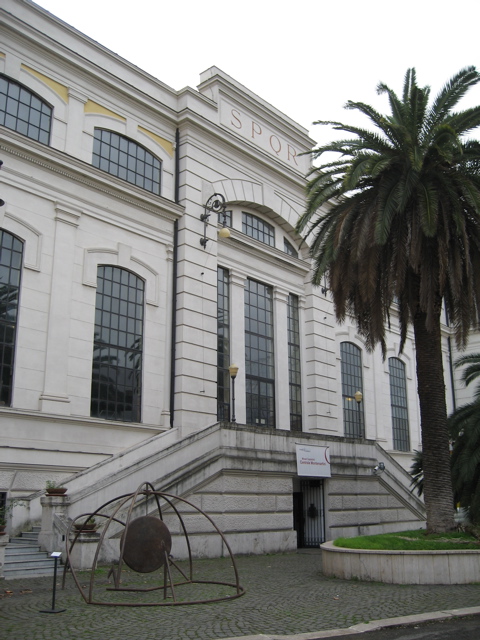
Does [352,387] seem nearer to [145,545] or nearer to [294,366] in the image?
[294,366]

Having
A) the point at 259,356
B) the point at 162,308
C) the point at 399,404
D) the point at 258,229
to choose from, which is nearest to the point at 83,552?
the point at 162,308

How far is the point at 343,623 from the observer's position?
10352mm

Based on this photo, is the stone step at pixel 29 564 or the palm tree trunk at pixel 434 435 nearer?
the stone step at pixel 29 564

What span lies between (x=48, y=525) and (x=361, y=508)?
1434 centimetres

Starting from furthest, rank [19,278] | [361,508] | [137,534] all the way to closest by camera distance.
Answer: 1. [361,508]
2. [19,278]
3. [137,534]

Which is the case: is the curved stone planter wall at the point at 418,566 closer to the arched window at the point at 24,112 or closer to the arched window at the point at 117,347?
the arched window at the point at 117,347

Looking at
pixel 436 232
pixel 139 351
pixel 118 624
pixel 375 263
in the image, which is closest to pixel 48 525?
pixel 118 624

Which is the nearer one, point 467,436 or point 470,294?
point 470,294

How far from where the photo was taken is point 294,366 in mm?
32281

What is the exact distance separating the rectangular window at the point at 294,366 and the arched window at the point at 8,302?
14.8 m

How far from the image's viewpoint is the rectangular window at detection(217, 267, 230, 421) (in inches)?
1078

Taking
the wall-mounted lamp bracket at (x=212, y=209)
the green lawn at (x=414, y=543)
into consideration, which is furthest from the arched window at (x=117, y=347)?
the green lawn at (x=414, y=543)

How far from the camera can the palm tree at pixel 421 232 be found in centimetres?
1884

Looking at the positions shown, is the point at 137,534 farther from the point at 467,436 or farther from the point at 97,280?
the point at 467,436
